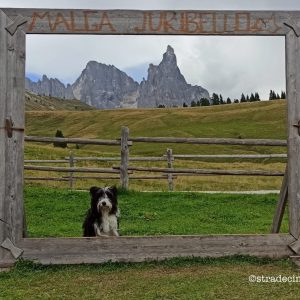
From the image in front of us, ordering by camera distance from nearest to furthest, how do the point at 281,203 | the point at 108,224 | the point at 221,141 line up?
the point at 281,203, the point at 108,224, the point at 221,141

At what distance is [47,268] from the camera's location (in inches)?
244

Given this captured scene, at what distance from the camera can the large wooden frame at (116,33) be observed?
6254 mm

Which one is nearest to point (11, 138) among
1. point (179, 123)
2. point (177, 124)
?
point (177, 124)

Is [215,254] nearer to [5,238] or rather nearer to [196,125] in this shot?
[5,238]

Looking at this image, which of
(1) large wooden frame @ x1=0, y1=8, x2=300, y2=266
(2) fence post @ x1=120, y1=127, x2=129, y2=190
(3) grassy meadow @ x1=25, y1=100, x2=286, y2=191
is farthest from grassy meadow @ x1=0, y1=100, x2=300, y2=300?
(3) grassy meadow @ x1=25, y1=100, x2=286, y2=191

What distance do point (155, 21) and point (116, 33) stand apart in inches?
19.7

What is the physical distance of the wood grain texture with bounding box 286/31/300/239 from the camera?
6.54 metres

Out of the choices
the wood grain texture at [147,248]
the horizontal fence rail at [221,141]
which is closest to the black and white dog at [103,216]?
the wood grain texture at [147,248]

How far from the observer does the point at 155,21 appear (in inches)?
258

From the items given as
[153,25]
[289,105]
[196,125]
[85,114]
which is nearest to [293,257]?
[289,105]

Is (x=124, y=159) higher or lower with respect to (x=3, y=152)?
higher

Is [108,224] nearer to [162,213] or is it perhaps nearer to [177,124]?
[162,213]

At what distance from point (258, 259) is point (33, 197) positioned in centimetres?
829

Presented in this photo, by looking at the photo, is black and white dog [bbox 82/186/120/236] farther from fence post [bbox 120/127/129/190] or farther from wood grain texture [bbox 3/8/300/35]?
fence post [bbox 120/127/129/190]
